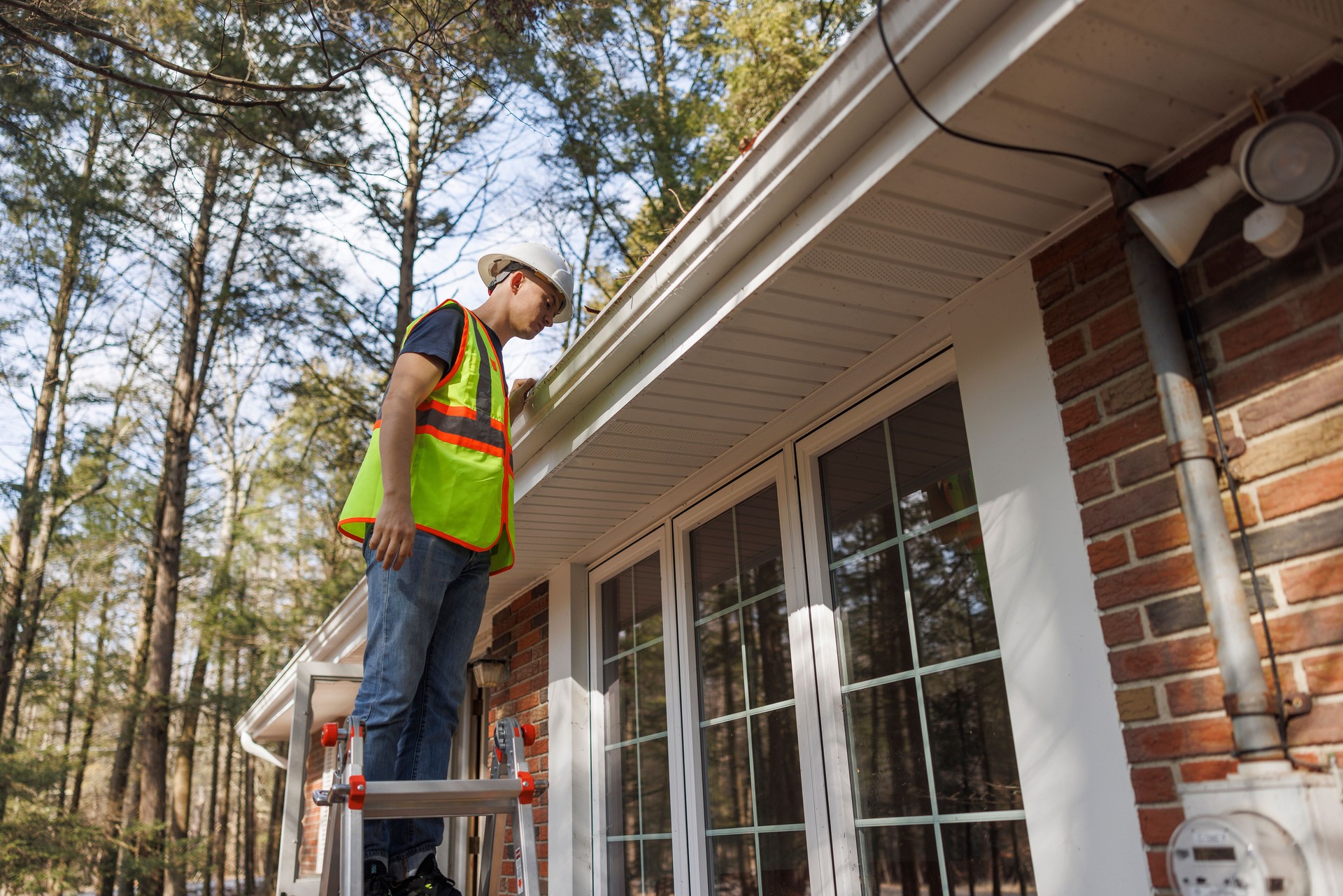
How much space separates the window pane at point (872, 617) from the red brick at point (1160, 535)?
0.84 metres

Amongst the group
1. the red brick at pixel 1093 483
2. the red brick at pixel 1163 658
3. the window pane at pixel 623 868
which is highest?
the red brick at pixel 1093 483

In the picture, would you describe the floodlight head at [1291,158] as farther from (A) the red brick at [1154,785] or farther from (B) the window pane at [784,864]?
(B) the window pane at [784,864]

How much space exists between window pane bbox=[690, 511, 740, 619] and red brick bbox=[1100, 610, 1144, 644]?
5.53ft

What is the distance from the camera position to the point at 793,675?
3182mm

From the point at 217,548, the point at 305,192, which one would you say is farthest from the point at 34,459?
the point at 305,192

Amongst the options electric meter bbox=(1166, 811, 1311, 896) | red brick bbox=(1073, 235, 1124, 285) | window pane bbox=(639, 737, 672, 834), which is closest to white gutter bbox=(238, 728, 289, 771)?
window pane bbox=(639, 737, 672, 834)

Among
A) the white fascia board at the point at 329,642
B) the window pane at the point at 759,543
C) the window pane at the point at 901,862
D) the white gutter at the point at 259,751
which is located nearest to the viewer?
the window pane at the point at 901,862

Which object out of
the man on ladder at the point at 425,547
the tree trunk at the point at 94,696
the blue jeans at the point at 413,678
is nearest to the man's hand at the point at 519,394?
the man on ladder at the point at 425,547

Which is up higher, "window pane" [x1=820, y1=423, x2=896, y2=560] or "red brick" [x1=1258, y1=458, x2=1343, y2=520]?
"window pane" [x1=820, y1=423, x2=896, y2=560]

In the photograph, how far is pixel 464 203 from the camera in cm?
925

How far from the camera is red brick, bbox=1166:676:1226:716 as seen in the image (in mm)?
1811

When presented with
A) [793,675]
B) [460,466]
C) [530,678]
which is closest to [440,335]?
[460,466]

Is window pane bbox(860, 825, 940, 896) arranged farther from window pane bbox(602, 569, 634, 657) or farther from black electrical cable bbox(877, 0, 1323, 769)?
window pane bbox(602, 569, 634, 657)

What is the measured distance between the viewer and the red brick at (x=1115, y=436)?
6.63 feet
